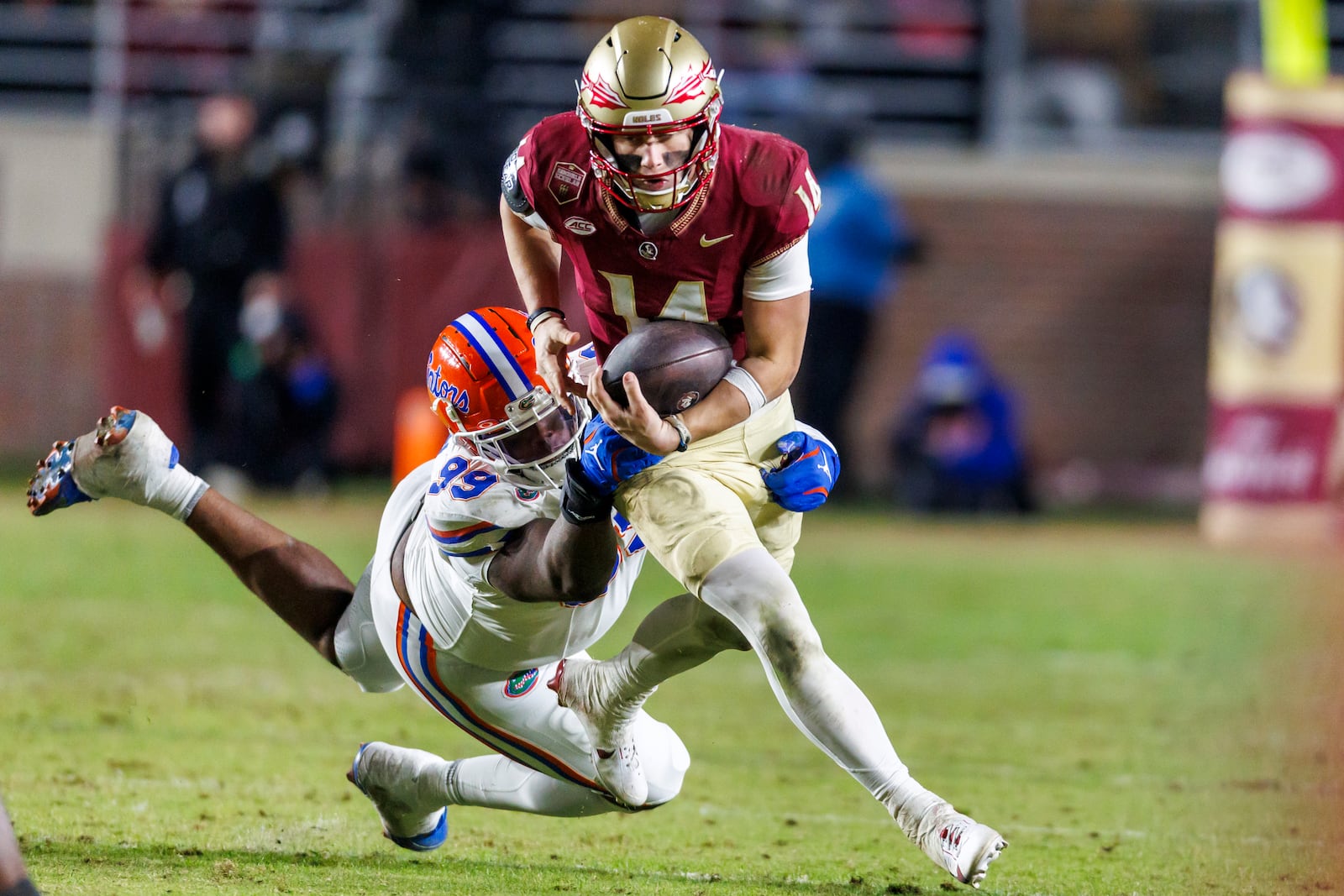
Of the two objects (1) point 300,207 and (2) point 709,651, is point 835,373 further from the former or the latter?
(2) point 709,651

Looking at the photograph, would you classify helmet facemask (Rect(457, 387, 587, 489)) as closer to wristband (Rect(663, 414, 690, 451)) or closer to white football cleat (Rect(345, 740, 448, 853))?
wristband (Rect(663, 414, 690, 451))

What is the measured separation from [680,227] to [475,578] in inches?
35.4

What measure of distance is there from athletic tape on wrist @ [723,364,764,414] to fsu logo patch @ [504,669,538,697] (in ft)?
2.77

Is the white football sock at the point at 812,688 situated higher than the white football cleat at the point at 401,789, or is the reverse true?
the white football sock at the point at 812,688

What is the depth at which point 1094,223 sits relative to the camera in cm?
1354

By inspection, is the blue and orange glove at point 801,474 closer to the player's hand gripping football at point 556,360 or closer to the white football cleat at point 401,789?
the player's hand gripping football at point 556,360

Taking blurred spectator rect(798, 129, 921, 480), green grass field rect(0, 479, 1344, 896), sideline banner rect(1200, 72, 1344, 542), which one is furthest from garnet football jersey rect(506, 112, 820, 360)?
sideline banner rect(1200, 72, 1344, 542)

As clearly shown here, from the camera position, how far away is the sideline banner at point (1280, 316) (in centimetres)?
1108

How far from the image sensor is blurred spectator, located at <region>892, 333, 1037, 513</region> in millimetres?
11508

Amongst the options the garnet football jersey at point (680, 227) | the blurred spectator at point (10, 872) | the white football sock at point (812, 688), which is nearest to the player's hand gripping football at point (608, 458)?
the white football sock at point (812, 688)

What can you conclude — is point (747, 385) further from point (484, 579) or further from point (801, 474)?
point (484, 579)

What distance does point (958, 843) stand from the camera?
139 inches

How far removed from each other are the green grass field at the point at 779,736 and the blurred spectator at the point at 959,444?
129 centimetres

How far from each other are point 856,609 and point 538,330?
15.4 feet
